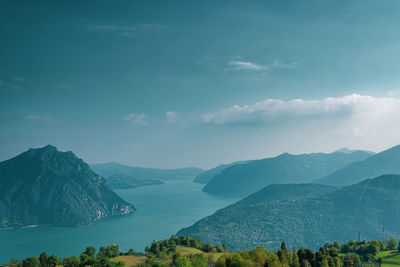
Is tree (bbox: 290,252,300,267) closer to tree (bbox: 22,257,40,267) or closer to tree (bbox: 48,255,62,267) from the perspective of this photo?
tree (bbox: 48,255,62,267)

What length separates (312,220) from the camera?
6117 inches

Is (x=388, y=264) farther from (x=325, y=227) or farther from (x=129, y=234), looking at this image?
(x=129, y=234)

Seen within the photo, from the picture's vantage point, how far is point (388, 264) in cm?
4975

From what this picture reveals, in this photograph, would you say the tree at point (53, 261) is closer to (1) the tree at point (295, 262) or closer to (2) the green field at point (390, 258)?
(1) the tree at point (295, 262)

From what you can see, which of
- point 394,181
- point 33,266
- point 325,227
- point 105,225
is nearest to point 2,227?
point 105,225

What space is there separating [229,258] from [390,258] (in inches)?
1514

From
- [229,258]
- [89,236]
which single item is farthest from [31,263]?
[89,236]

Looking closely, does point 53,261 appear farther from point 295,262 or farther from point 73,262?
point 295,262

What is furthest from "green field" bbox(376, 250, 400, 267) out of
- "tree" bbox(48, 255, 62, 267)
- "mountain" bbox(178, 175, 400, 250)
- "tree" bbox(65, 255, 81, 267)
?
"mountain" bbox(178, 175, 400, 250)

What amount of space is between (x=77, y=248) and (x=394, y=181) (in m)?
173

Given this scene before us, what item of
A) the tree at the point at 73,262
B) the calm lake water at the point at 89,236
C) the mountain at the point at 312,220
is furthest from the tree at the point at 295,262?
the mountain at the point at 312,220

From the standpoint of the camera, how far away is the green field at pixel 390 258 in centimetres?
4962

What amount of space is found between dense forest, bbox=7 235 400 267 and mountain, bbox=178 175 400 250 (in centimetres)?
6850

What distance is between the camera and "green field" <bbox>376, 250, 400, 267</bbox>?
49.6 m
